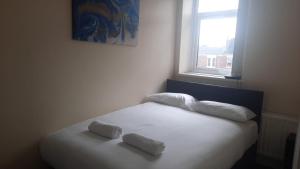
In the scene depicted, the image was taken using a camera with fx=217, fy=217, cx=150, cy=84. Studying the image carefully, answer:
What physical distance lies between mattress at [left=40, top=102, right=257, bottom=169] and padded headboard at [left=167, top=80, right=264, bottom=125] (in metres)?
0.29

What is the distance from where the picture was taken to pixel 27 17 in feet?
5.70

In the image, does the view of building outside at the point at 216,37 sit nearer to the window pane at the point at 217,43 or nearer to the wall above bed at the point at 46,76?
the window pane at the point at 217,43

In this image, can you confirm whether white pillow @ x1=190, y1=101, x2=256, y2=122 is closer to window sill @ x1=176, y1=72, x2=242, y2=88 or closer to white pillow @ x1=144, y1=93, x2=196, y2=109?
white pillow @ x1=144, y1=93, x2=196, y2=109

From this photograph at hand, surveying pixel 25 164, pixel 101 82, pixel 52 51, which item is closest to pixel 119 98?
pixel 101 82

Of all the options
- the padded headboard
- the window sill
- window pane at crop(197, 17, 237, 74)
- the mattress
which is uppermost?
window pane at crop(197, 17, 237, 74)

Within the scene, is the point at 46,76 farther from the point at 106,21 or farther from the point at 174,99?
the point at 174,99

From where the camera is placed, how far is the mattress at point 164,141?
1.45 meters

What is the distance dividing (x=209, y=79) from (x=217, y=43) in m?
0.59

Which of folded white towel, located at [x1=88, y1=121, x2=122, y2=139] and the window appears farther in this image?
the window

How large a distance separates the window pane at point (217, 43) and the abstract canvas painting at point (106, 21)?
1248 millimetres

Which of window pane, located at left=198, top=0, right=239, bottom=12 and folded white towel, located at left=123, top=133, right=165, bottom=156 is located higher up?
window pane, located at left=198, top=0, right=239, bottom=12

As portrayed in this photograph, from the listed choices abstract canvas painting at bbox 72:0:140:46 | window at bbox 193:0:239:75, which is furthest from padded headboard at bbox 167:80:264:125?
abstract canvas painting at bbox 72:0:140:46

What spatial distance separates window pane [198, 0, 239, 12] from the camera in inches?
120

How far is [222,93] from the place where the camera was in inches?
113
